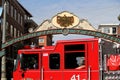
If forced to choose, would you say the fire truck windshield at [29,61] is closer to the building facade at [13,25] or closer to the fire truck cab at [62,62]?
the fire truck cab at [62,62]

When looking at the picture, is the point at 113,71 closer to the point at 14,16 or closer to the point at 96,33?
the point at 96,33

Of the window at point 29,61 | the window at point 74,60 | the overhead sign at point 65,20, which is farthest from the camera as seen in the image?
the overhead sign at point 65,20

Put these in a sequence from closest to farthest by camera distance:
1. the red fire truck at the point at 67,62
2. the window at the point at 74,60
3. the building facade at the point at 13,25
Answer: the red fire truck at the point at 67,62, the window at the point at 74,60, the building facade at the point at 13,25

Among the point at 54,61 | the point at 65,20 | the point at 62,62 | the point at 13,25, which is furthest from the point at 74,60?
the point at 13,25

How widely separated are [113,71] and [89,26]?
2994 cm

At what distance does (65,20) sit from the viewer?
4525 centimetres

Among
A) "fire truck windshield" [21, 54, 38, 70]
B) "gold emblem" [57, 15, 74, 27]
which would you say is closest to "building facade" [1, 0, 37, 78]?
"gold emblem" [57, 15, 74, 27]

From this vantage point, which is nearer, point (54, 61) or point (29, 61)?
point (54, 61)

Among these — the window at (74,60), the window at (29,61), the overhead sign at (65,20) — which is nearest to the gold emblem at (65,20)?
the overhead sign at (65,20)

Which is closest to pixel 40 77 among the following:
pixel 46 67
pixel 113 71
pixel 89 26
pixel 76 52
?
pixel 46 67

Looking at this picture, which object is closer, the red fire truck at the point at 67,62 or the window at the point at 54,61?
the red fire truck at the point at 67,62

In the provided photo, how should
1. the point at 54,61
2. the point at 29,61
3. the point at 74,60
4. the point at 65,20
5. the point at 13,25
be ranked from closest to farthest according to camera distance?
1. the point at 74,60
2. the point at 54,61
3. the point at 29,61
4. the point at 65,20
5. the point at 13,25

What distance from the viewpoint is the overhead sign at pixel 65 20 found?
4456cm

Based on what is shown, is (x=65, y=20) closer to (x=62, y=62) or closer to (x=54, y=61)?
(x=54, y=61)
